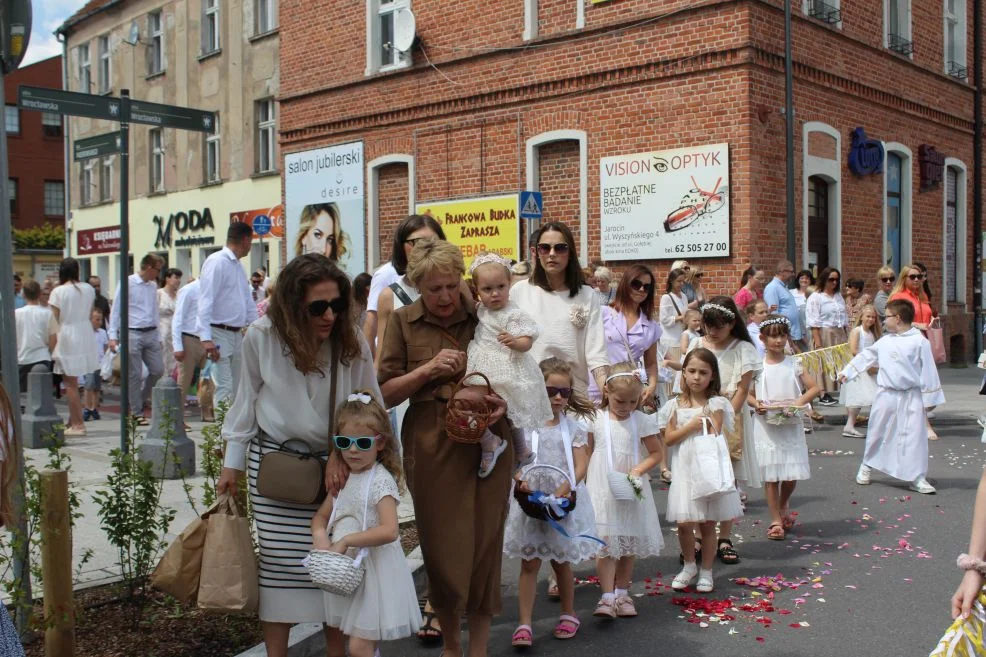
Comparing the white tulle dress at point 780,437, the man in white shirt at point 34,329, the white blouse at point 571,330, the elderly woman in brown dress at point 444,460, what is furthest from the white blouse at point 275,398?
the man in white shirt at point 34,329

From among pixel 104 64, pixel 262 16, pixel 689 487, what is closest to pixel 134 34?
pixel 104 64

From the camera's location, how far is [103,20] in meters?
33.6

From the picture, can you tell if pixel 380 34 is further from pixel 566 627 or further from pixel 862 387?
pixel 566 627

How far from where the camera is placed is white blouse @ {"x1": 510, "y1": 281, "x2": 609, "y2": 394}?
557cm

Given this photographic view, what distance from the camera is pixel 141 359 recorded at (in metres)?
12.7

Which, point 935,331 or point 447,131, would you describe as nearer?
point 935,331

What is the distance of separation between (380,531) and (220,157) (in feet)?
84.5

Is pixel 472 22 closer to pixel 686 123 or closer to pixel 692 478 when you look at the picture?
pixel 686 123

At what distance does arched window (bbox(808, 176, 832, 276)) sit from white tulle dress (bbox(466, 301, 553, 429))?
1361cm

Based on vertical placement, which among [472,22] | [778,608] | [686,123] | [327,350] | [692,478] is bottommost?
[778,608]

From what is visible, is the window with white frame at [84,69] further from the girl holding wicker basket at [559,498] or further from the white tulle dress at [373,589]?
the white tulle dress at [373,589]

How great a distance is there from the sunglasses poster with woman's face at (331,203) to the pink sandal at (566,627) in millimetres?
16674

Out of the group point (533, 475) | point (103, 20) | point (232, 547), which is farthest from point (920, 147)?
point (103, 20)

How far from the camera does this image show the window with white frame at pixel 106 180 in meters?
33.8
